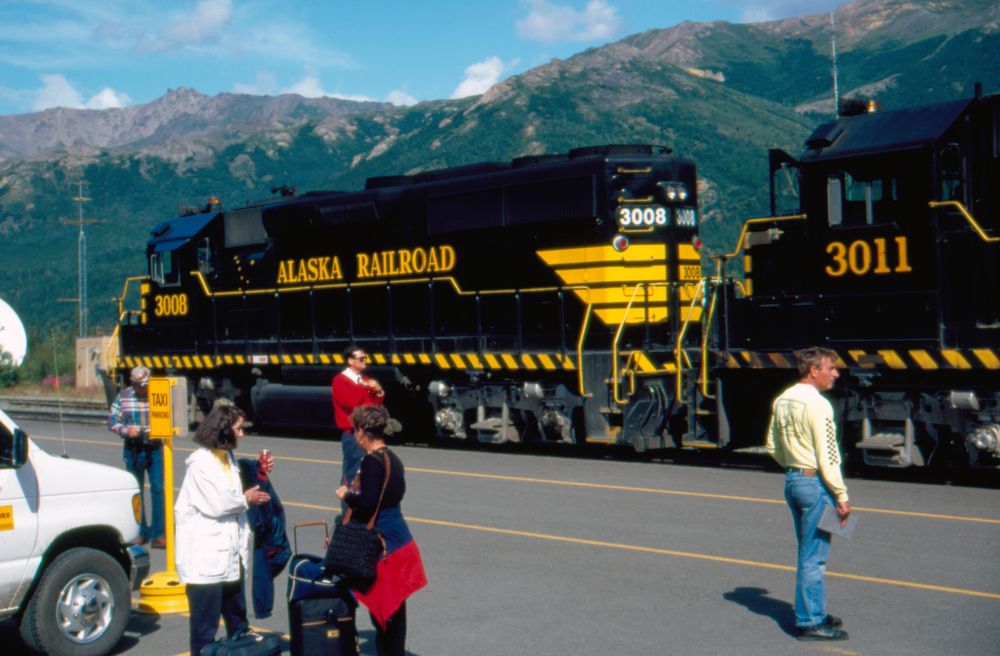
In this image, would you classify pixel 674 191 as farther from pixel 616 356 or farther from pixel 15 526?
pixel 15 526

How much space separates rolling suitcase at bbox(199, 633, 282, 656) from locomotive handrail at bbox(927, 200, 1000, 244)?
972 cm

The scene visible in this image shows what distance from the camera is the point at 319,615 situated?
6.61 metres

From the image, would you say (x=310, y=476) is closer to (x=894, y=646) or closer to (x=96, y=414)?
(x=894, y=646)

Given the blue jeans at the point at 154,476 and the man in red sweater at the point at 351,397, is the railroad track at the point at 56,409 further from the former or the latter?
the man in red sweater at the point at 351,397

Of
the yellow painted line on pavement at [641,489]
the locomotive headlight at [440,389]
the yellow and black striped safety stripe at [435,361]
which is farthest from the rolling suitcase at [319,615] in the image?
the locomotive headlight at [440,389]

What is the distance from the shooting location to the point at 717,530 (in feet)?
37.8

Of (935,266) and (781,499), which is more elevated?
(935,266)

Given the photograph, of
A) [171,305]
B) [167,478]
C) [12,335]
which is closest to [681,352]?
[167,478]

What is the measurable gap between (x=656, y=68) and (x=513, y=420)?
15544 cm

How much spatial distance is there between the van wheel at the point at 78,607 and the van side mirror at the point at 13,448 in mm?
710

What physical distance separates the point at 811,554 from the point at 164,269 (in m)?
20.7

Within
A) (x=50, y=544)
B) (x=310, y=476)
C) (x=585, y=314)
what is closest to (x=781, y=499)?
(x=585, y=314)

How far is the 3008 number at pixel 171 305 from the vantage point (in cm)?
2577

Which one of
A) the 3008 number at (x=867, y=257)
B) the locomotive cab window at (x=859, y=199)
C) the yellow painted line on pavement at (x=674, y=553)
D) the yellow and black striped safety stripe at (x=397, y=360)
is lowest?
the yellow painted line on pavement at (x=674, y=553)
